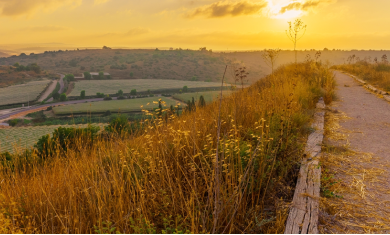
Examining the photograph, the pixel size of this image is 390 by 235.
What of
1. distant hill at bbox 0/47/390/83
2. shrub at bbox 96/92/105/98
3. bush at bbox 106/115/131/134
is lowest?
shrub at bbox 96/92/105/98

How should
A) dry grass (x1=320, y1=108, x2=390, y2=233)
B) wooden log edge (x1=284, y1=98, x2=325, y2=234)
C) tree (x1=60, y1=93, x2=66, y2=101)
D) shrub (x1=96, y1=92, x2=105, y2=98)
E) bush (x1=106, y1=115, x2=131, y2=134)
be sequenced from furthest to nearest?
shrub (x1=96, y1=92, x2=105, y2=98), tree (x1=60, y1=93, x2=66, y2=101), bush (x1=106, y1=115, x2=131, y2=134), dry grass (x1=320, y1=108, x2=390, y2=233), wooden log edge (x1=284, y1=98, x2=325, y2=234)

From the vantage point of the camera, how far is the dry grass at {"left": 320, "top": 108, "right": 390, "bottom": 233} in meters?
2.25

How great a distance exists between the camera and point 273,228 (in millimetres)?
2080

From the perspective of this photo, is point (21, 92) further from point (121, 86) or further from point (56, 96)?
point (121, 86)

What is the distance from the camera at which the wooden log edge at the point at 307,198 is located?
207cm

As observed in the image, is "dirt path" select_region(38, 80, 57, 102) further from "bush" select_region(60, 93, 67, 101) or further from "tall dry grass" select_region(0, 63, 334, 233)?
"tall dry grass" select_region(0, 63, 334, 233)

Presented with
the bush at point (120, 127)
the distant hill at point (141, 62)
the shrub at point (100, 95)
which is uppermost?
the distant hill at point (141, 62)

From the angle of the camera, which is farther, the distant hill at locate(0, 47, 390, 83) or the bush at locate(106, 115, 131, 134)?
the distant hill at locate(0, 47, 390, 83)

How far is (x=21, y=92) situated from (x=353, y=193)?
111693mm

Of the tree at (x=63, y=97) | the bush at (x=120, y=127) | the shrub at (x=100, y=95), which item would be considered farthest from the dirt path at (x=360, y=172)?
the shrub at (x=100, y=95)

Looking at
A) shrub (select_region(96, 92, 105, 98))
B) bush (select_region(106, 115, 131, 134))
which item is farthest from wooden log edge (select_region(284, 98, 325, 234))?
shrub (select_region(96, 92, 105, 98))

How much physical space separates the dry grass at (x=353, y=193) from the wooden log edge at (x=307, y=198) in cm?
10

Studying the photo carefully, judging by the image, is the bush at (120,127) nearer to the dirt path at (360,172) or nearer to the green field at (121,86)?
the dirt path at (360,172)

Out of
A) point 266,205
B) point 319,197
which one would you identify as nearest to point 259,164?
point 266,205
